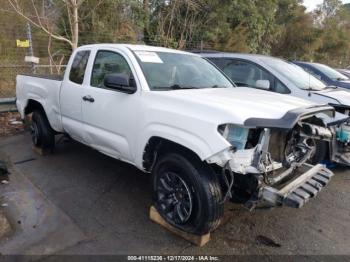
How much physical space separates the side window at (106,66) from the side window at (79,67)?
0.26 metres

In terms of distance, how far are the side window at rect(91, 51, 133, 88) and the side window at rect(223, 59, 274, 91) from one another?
3.01 m

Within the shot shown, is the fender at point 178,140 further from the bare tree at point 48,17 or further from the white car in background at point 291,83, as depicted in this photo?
the bare tree at point 48,17

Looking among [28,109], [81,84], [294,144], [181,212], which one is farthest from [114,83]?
[28,109]

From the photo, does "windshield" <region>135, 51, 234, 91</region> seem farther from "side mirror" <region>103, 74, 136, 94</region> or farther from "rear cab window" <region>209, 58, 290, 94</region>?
"rear cab window" <region>209, 58, 290, 94</region>

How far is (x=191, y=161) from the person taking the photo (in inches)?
113

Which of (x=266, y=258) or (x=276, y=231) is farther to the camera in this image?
(x=276, y=231)

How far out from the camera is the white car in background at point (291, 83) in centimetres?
454

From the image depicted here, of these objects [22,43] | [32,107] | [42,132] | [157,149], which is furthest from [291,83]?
[22,43]

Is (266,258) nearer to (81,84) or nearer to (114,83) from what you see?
(114,83)

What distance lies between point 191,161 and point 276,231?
129 cm

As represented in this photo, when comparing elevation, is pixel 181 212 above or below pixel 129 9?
below

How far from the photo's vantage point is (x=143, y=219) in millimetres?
3430

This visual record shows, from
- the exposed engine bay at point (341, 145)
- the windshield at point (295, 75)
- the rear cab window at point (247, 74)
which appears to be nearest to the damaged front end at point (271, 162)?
the exposed engine bay at point (341, 145)

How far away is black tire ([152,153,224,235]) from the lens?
274 cm
